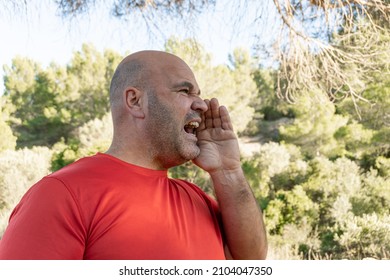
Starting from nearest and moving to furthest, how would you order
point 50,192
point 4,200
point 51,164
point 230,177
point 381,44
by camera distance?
point 50,192, point 230,177, point 381,44, point 4,200, point 51,164

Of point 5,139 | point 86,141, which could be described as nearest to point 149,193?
point 5,139

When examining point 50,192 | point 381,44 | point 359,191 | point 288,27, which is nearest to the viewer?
point 50,192

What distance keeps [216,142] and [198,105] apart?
0.15 meters

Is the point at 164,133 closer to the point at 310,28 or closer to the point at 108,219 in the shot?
the point at 108,219

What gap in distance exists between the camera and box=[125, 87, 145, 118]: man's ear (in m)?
1.22

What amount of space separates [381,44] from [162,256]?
3.12m

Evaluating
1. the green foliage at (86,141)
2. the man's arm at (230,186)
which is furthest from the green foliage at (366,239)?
the green foliage at (86,141)

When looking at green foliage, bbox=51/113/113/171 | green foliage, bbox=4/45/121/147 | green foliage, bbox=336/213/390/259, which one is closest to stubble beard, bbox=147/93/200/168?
green foliage, bbox=336/213/390/259

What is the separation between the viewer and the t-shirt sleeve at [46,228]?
3.08 ft

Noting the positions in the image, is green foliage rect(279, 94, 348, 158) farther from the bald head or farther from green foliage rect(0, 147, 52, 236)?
the bald head

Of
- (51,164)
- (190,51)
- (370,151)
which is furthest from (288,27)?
(370,151)

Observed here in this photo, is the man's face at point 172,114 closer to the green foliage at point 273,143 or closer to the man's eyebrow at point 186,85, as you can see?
the man's eyebrow at point 186,85
